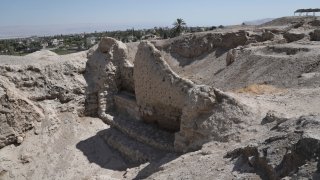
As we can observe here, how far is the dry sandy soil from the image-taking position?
7.37m

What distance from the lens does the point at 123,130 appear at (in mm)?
14562

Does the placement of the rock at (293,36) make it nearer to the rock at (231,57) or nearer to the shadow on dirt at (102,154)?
the rock at (231,57)

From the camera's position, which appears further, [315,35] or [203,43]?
[203,43]

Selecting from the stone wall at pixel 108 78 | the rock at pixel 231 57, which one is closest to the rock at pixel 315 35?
the rock at pixel 231 57

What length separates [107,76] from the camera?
16.3 metres

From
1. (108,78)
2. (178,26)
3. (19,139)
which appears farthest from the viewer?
(178,26)

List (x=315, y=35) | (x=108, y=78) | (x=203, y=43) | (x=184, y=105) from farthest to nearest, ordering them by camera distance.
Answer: (x=203, y=43)
(x=315, y=35)
(x=108, y=78)
(x=184, y=105)

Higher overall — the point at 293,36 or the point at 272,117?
the point at 293,36

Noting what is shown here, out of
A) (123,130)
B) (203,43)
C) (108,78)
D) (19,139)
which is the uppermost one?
(108,78)

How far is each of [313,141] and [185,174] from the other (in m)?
2.99

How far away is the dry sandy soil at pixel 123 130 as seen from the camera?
7371 mm

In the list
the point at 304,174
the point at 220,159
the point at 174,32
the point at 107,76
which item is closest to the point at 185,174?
the point at 220,159

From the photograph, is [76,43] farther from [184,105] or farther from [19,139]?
[184,105]

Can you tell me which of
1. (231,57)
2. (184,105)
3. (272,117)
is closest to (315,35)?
(231,57)
